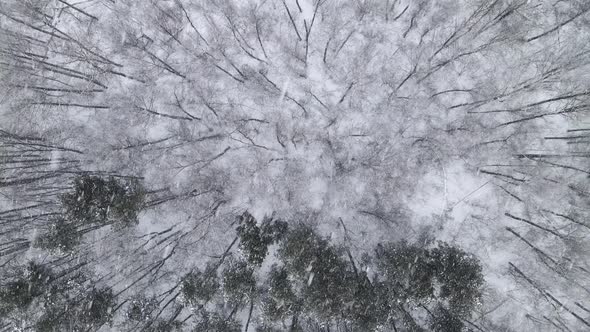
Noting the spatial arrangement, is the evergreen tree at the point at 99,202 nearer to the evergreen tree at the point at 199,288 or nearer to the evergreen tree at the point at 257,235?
the evergreen tree at the point at 199,288

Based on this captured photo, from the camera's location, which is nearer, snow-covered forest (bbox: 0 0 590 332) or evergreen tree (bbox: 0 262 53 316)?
evergreen tree (bbox: 0 262 53 316)

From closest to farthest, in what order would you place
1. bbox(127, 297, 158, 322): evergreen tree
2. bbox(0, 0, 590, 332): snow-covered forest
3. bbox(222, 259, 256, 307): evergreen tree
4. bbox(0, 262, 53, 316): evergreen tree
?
bbox(0, 262, 53, 316): evergreen tree < bbox(222, 259, 256, 307): evergreen tree < bbox(127, 297, 158, 322): evergreen tree < bbox(0, 0, 590, 332): snow-covered forest

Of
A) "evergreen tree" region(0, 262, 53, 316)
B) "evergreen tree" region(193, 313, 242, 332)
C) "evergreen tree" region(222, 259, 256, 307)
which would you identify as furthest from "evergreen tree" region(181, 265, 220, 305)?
"evergreen tree" region(0, 262, 53, 316)

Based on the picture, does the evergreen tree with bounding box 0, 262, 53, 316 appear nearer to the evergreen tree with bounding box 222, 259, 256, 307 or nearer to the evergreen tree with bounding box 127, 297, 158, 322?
the evergreen tree with bounding box 127, 297, 158, 322

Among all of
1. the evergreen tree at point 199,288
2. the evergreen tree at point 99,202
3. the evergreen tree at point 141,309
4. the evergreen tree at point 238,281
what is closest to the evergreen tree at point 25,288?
the evergreen tree at point 99,202

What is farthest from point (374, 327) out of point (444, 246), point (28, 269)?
point (28, 269)

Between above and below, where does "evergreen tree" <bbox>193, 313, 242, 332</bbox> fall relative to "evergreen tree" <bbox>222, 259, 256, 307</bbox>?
below

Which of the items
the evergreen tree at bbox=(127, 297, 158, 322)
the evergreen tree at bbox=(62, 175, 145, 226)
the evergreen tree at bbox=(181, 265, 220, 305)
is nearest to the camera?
the evergreen tree at bbox=(62, 175, 145, 226)

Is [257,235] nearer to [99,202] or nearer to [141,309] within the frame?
[141,309]

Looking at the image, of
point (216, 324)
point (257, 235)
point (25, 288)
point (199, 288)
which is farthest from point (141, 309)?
point (257, 235)

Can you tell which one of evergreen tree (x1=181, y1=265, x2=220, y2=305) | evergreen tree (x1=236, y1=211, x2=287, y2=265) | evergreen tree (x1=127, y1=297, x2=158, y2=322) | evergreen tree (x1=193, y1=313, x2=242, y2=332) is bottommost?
evergreen tree (x1=127, y1=297, x2=158, y2=322)
